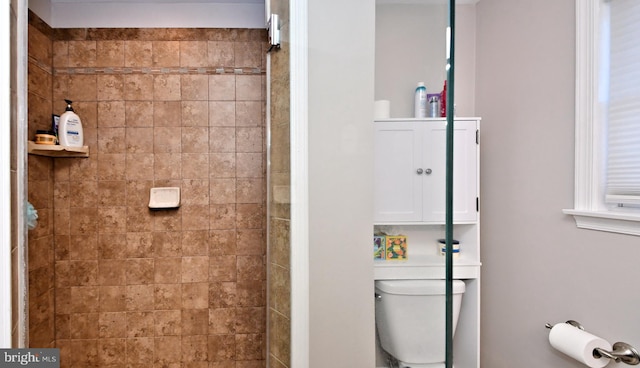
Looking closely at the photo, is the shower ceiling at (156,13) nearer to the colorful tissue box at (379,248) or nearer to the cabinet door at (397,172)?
the cabinet door at (397,172)

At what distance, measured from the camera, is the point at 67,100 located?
1822 mm

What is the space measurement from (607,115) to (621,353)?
0.81 meters

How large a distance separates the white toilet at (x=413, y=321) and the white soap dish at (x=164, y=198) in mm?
1480

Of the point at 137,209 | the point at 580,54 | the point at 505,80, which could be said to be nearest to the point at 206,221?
the point at 137,209

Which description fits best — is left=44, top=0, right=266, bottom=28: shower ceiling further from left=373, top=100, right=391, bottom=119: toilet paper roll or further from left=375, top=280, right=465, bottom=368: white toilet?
left=375, top=280, right=465, bottom=368: white toilet

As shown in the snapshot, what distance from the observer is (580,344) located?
4.04 feet

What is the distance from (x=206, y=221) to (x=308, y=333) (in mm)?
1317

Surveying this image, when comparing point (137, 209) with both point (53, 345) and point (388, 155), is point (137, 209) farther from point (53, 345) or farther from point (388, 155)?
point (388, 155)

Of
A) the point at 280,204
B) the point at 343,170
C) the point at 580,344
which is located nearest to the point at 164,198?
the point at 280,204

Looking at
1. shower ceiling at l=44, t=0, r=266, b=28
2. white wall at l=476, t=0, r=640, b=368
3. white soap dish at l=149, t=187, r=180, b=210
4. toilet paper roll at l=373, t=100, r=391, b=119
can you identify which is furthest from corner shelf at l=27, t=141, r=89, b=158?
white wall at l=476, t=0, r=640, b=368

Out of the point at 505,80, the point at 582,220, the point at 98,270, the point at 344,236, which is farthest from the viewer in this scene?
the point at 98,270

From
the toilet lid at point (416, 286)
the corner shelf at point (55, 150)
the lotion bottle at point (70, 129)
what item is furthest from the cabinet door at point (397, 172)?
the lotion bottle at point (70, 129)

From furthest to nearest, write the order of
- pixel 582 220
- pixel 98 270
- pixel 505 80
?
pixel 98 270, pixel 505 80, pixel 582 220

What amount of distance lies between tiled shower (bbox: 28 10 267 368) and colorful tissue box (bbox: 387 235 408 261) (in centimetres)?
132
